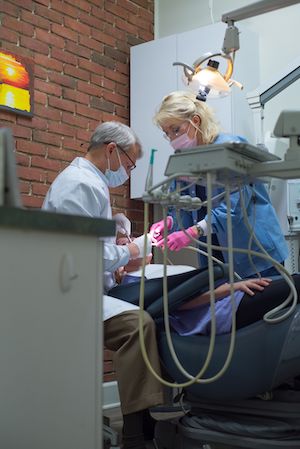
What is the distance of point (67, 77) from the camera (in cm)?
312

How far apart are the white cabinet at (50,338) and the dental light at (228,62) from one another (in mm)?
1008

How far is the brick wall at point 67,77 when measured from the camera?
9.42 ft

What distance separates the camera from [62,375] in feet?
3.08

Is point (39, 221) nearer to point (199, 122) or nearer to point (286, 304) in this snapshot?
point (286, 304)

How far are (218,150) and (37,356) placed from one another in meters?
0.64

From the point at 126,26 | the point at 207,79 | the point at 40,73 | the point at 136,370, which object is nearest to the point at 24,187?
the point at 40,73

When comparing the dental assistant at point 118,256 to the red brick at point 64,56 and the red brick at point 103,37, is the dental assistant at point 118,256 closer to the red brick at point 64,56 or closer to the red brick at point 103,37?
the red brick at point 64,56

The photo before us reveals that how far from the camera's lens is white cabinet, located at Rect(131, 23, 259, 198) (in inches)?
120

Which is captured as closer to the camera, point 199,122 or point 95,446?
point 95,446

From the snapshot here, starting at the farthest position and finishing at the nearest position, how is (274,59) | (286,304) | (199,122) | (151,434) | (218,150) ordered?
1. (274,59)
2. (199,122)
3. (151,434)
4. (286,304)
5. (218,150)

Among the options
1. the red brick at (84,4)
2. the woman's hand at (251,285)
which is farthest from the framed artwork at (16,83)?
the woman's hand at (251,285)

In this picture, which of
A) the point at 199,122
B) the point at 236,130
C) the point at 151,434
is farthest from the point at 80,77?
the point at 151,434

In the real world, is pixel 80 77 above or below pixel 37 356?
above

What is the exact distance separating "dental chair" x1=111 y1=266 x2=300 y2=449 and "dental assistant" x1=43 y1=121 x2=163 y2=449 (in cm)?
7
